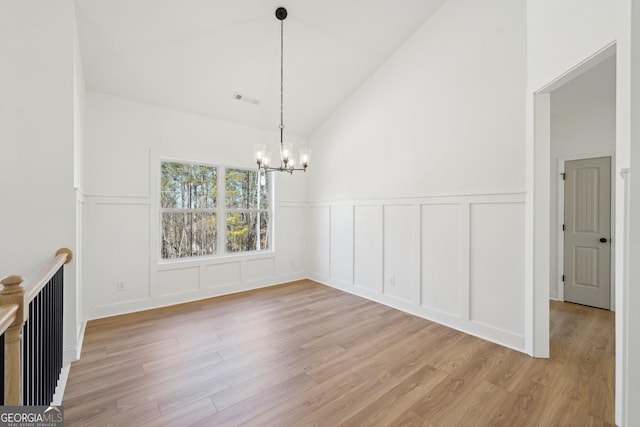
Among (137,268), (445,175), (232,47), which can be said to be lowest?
(137,268)

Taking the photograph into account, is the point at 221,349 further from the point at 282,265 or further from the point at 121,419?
the point at 282,265

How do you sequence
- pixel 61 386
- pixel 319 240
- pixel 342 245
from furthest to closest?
1. pixel 319 240
2. pixel 342 245
3. pixel 61 386

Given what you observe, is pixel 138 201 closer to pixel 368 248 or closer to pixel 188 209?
pixel 188 209

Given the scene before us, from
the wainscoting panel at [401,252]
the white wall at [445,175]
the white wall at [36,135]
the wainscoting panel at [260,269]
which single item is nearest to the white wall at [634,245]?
the white wall at [445,175]

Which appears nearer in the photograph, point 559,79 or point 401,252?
point 559,79

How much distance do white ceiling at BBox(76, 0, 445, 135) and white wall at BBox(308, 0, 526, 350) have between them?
0.48 meters

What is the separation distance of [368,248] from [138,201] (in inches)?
132

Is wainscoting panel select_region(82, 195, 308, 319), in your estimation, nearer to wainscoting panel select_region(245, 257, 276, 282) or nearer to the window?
wainscoting panel select_region(245, 257, 276, 282)

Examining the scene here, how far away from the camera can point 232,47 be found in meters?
3.34

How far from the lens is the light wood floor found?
1810 millimetres

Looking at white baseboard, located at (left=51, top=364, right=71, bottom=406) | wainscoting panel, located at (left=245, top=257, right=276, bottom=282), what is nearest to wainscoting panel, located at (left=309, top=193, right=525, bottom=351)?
wainscoting panel, located at (left=245, top=257, right=276, bottom=282)

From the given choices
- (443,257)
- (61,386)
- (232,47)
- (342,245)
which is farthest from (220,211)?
(443,257)

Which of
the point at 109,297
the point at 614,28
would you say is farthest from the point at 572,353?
the point at 109,297

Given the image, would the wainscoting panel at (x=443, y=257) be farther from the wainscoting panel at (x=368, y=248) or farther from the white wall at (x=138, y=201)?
the white wall at (x=138, y=201)
